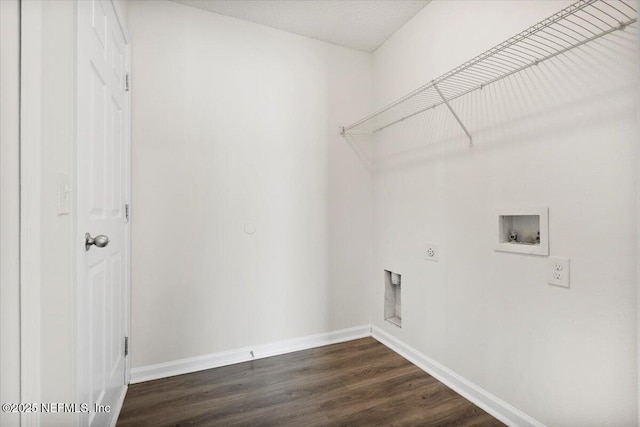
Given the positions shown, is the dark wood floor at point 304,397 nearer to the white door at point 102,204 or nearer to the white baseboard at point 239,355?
the white baseboard at point 239,355

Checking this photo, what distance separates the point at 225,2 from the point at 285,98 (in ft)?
2.24

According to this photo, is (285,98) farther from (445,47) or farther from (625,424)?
(625,424)

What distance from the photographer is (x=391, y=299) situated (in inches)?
94.9

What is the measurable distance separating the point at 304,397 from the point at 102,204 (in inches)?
55.5

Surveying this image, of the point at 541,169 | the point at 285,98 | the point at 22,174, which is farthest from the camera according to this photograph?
the point at 285,98

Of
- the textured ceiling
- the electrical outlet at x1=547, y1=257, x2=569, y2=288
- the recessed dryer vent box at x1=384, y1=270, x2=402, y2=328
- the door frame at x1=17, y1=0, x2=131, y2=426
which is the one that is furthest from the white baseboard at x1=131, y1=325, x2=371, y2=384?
the textured ceiling

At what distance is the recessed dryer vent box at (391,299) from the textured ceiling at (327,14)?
6.06ft

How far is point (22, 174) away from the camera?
81cm

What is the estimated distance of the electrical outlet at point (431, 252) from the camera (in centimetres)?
191

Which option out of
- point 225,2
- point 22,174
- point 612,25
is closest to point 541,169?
point 612,25

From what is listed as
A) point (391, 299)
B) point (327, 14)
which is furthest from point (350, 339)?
point (327, 14)

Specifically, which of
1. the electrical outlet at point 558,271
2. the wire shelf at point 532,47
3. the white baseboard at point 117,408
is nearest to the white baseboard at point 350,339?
the white baseboard at point 117,408

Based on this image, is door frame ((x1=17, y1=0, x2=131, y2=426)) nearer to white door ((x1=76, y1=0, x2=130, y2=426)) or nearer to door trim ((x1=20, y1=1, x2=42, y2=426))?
door trim ((x1=20, y1=1, x2=42, y2=426))

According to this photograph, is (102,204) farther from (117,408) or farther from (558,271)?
(558,271)
